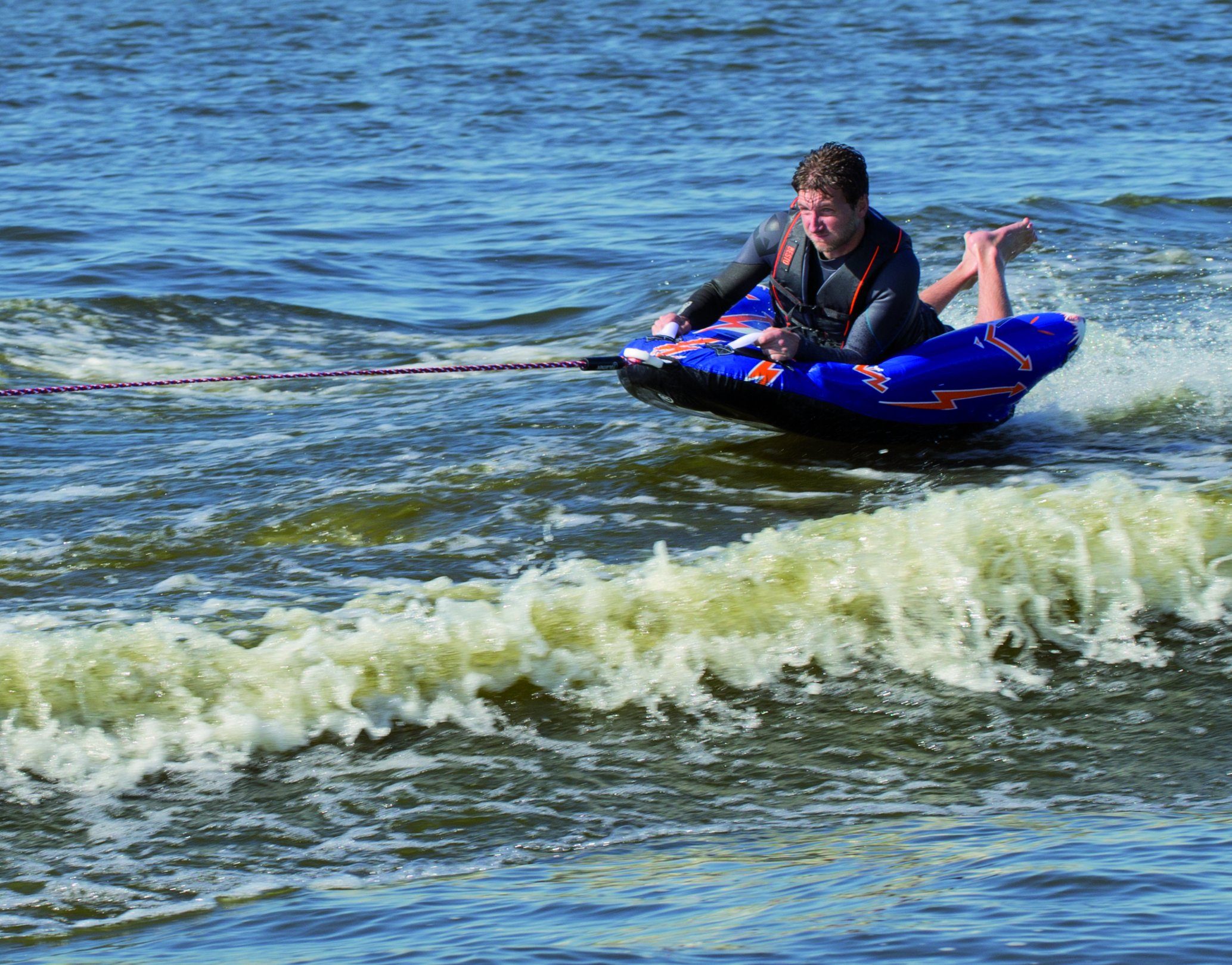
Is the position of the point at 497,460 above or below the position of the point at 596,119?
below

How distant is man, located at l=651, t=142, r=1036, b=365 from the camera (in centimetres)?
600

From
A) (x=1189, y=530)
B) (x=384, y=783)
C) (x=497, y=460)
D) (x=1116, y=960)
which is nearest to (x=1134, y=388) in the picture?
(x=1189, y=530)

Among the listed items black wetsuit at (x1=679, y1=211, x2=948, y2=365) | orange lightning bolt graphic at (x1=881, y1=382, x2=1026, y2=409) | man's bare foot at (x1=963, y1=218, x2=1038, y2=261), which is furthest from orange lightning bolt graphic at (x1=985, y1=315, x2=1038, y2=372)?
man's bare foot at (x1=963, y1=218, x2=1038, y2=261)

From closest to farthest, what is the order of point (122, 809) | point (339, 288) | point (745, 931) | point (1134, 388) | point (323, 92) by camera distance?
point (745, 931)
point (122, 809)
point (1134, 388)
point (339, 288)
point (323, 92)

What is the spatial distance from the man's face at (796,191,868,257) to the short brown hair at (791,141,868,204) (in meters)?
0.02

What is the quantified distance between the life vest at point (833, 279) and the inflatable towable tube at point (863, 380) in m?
0.23

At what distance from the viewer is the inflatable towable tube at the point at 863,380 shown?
6.32m

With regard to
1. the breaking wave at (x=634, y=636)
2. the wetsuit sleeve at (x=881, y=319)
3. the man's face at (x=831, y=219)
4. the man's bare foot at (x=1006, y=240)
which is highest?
the man's face at (x=831, y=219)

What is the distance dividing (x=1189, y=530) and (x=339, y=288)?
7008mm

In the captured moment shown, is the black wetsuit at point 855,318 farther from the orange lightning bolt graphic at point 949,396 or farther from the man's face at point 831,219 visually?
the orange lightning bolt graphic at point 949,396

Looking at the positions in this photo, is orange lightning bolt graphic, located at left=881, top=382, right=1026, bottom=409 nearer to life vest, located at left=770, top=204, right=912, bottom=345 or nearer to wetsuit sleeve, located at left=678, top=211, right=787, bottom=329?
life vest, located at left=770, top=204, right=912, bottom=345

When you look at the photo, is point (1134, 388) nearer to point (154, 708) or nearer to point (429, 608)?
point (429, 608)

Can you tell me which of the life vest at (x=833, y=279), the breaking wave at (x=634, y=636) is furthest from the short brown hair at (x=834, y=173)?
the breaking wave at (x=634, y=636)

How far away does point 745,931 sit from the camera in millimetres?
2973
